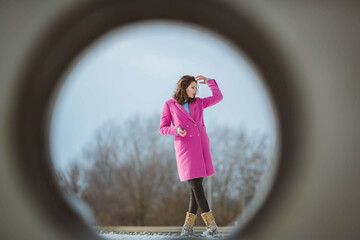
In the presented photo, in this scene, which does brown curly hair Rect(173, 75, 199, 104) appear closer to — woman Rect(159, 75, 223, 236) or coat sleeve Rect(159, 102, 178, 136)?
woman Rect(159, 75, 223, 236)

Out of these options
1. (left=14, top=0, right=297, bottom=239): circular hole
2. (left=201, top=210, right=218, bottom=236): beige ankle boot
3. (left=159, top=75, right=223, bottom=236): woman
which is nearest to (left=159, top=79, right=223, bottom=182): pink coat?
(left=159, top=75, right=223, bottom=236): woman

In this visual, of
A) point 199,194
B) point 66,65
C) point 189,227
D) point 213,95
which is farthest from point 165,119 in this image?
point 66,65

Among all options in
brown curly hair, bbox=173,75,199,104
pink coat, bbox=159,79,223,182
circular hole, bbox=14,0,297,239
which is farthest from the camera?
brown curly hair, bbox=173,75,199,104

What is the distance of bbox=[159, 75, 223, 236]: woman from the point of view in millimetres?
2957

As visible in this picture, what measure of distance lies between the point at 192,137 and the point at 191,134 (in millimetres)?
24

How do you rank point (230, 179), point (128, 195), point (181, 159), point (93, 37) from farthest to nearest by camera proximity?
1. point (128, 195)
2. point (230, 179)
3. point (181, 159)
4. point (93, 37)

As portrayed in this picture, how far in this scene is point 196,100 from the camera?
312 cm

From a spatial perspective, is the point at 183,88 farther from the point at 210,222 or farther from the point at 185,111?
the point at 210,222

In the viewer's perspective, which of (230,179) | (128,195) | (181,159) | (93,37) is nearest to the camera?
→ (93,37)

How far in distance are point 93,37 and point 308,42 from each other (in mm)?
1154

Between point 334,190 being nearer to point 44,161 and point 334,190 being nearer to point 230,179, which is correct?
point 44,161

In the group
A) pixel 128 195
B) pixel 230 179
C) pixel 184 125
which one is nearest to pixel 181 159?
pixel 184 125

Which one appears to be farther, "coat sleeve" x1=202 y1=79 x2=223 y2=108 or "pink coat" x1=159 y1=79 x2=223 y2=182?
"coat sleeve" x1=202 y1=79 x2=223 y2=108

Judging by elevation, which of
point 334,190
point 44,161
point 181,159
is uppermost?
point 44,161
